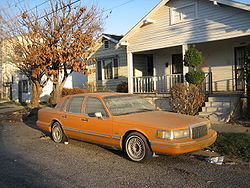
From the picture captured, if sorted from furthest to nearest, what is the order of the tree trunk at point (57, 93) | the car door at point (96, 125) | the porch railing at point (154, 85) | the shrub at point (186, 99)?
the porch railing at point (154, 85), the tree trunk at point (57, 93), the shrub at point (186, 99), the car door at point (96, 125)

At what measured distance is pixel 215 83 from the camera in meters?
13.8

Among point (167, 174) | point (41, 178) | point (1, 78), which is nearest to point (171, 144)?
point (167, 174)

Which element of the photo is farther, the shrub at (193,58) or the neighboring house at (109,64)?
the neighboring house at (109,64)

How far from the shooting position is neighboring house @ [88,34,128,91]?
58.5ft

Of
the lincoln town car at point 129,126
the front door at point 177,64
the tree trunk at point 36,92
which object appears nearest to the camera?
the lincoln town car at point 129,126

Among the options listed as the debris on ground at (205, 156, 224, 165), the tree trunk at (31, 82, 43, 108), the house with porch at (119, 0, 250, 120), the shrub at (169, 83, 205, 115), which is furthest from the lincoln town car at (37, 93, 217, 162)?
the tree trunk at (31, 82, 43, 108)

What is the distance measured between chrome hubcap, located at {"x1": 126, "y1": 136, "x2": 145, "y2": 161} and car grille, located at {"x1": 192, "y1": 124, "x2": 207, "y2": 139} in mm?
1079

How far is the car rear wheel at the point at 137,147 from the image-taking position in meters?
5.36

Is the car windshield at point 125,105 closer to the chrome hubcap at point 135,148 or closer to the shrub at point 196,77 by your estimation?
the chrome hubcap at point 135,148

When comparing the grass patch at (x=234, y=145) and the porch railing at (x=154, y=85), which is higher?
the porch railing at (x=154, y=85)

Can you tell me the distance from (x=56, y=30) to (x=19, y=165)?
874cm

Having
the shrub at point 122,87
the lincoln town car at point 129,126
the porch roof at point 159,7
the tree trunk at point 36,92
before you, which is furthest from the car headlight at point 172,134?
the tree trunk at point 36,92

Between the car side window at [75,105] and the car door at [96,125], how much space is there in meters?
0.27

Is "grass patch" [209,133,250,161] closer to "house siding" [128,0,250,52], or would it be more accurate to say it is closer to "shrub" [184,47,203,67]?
"shrub" [184,47,203,67]
